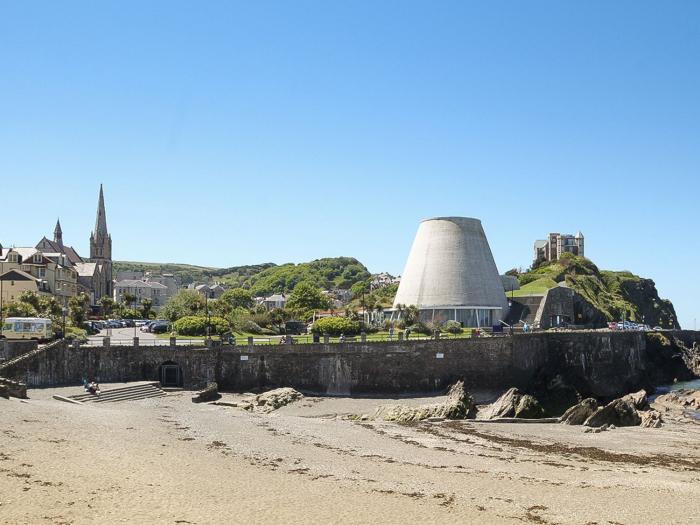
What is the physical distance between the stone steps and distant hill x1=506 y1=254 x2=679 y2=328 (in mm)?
69582

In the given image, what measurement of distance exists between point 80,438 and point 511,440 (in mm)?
16735

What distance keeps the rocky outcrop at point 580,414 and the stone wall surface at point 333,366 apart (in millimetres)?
8549

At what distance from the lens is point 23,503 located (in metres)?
15.1

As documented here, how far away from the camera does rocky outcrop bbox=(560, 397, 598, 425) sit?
3591cm

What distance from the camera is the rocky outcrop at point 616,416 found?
34.8 meters

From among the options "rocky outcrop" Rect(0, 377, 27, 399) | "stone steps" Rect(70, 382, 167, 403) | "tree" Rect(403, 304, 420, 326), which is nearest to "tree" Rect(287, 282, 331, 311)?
"tree" Rect(403, 304, 420, 326)

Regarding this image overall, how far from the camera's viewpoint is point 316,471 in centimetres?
2064

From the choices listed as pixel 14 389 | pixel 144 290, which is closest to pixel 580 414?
pixel 14 389

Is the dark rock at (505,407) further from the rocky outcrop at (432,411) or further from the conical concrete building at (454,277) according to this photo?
the conical concrete building at (454,277)

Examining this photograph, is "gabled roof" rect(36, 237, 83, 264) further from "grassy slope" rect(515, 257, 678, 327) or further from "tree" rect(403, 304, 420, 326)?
"grassy slope" rect(515, 257, 678, 327)

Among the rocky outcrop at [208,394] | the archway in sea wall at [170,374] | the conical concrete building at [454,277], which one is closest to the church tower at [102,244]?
the conical concrete building at [454,277]

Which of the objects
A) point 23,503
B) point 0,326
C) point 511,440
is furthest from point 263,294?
point 23,503

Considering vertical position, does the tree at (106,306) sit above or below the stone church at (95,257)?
below

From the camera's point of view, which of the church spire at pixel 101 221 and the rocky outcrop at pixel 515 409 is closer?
the rocky outcrop at pixel 515 409
